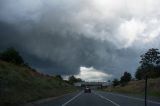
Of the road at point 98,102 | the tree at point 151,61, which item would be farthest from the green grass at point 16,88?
the tree at point 151,61

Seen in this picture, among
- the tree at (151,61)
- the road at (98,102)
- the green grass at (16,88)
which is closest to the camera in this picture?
the road at (98,102)

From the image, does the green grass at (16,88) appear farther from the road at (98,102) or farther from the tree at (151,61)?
the tree at (151,61)

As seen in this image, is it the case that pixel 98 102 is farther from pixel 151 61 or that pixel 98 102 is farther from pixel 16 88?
pixel 151 61

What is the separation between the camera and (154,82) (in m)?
113

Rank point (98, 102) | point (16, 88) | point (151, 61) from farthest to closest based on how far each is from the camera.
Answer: point (151, 61), point (16, 88), point (98, 102)

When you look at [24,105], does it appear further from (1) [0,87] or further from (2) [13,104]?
(1) [0,87]

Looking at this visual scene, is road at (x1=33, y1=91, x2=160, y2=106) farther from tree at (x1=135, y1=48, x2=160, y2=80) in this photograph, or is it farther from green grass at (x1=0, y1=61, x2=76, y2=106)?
tree at (x1=135, y1=48, x2=160, y2=80)

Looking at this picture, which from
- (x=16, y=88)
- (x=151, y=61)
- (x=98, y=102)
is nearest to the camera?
(x=98, y=102)

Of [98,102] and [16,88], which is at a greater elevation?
[16,88]

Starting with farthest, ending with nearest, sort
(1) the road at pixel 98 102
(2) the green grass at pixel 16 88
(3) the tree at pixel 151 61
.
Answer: (3) the tree at pixel 151 61
(2) the green grass at pixel 16 88
(1) the road at pixel 98 102

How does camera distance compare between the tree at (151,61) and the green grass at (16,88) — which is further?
the tree at (151,61)

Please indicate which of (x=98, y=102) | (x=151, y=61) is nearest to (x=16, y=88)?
(x=98, y=102)

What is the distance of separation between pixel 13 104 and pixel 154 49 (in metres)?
130

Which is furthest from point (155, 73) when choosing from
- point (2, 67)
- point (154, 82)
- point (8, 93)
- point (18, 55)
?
point (8, 93)
